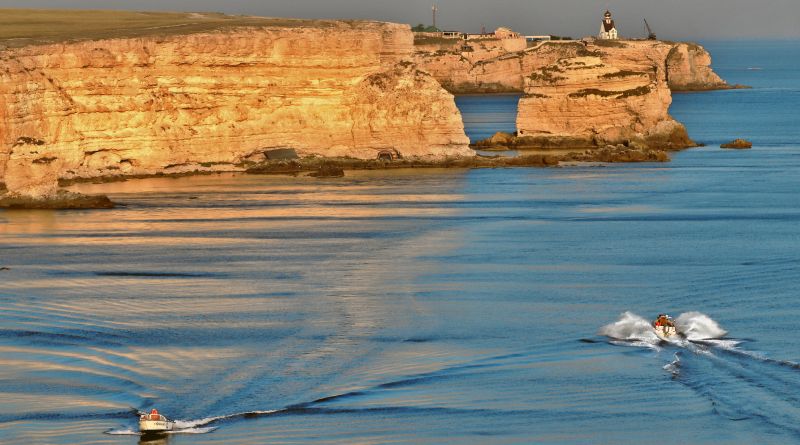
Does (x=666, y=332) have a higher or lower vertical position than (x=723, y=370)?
higher

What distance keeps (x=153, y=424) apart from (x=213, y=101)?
43.3 meters

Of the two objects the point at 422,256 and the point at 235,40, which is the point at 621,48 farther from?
the point at 422,256

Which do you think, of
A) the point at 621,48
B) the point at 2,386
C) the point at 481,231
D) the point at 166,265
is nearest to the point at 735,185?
the point at 481,231

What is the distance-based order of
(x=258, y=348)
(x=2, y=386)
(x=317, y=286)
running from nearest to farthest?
(x=2, y=386) → (x=258, y=348) → (x=317, y=286)

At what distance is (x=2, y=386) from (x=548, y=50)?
476 feet

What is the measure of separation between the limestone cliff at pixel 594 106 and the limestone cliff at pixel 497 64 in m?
83.5

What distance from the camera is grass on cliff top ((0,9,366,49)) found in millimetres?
65875

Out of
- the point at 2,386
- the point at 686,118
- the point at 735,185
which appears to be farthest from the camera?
the point at 686,118

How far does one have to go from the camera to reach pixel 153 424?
24703 millimetres

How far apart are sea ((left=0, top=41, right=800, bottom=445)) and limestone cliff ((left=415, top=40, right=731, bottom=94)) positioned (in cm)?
10810

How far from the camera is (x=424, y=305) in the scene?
36.4 m

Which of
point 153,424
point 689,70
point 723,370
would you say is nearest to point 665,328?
point 723,370

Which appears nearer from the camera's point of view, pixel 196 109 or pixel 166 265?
pixel 166 265

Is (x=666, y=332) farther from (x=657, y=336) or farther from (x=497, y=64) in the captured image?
(x=497, y=64)
